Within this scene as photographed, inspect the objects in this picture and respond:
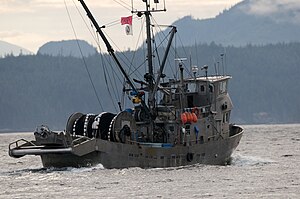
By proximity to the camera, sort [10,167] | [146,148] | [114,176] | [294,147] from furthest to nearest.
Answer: [294,147] → [10,167] → [146,148] → [114,176]

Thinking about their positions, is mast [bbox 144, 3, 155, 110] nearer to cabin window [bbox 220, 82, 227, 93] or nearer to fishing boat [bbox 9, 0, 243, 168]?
fishing boat [bbox 9, 0, 243, 168]

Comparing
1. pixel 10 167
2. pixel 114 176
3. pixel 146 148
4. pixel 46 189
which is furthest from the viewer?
pixel 10 167

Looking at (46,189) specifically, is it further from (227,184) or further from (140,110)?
(140,110)

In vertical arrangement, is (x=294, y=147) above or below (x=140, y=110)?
below

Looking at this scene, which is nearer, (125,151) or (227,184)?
(227,184)

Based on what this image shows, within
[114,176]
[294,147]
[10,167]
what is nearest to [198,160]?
[114,176]

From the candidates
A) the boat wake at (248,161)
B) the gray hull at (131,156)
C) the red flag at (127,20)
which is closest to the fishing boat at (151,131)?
the gray hull at (131,156)

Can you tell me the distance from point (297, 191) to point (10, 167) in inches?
1158

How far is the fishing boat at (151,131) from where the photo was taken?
62.0m

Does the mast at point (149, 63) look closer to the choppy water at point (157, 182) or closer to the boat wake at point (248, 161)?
the choppy water at point (157, 182)

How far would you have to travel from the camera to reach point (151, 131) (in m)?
67.2

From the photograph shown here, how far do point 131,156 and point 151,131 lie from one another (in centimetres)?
446

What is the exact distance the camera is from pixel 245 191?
51.2m

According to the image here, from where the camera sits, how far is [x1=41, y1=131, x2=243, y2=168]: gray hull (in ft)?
202
